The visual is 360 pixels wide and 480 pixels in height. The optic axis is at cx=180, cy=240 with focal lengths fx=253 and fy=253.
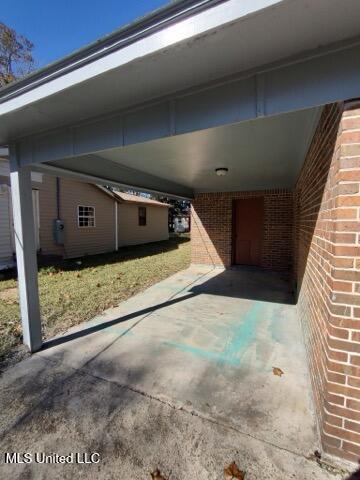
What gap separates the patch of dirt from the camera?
18.4 ft

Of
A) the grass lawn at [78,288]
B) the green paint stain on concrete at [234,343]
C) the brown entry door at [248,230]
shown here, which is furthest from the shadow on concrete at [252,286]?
the grass lawn at [78,288]

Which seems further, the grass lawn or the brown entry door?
the brown entry door

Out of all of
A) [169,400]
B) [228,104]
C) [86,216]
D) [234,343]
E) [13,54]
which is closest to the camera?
[228,104]

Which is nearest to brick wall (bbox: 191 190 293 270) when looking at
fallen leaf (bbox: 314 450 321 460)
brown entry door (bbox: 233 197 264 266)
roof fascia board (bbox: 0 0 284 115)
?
brown entry door (bbox: 233 197 264 266)

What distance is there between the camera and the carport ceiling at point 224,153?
2.90m

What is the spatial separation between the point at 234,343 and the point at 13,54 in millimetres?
20399

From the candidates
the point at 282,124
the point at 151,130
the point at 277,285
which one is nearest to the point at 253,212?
the point at 277,285

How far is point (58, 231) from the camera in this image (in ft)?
33.7

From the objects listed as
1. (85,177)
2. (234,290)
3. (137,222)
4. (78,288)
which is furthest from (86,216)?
(234,290)

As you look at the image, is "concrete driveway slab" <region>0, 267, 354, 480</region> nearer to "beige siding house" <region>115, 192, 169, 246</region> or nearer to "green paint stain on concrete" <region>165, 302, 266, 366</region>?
"green paint stain on concrete" <region>165, 302, 266, 366</region>

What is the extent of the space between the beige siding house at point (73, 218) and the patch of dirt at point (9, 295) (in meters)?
2.68

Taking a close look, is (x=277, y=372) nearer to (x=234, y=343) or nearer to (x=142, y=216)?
(x=234, y=343)

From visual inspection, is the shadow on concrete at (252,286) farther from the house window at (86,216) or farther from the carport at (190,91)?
the house window at (86,216)

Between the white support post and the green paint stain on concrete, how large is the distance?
187 cm
